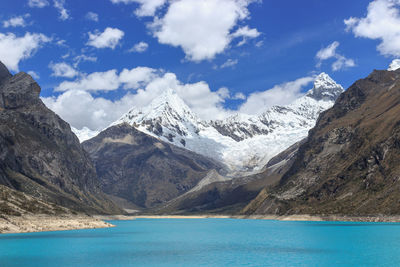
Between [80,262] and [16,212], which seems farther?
[16,212]

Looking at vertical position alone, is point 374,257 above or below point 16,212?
below

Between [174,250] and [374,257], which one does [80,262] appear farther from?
Result: [374,257]

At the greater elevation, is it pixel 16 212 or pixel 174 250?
pixel 16 212

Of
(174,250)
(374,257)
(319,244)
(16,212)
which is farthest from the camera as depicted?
(16,212)

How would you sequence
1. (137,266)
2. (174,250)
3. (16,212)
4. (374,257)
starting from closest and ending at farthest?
(137,266) < (374,257) < (174,250) < (16,212)

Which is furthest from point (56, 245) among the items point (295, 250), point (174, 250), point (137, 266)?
point (295, 250)

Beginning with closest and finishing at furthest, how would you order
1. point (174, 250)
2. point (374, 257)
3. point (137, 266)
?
point (137, 266), point (374, 257), point (174, 250)

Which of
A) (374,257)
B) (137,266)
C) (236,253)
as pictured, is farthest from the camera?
(236,253)

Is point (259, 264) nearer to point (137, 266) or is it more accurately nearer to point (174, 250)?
point (137, 266)

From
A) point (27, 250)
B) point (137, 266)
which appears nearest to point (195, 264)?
point (137, 266)
